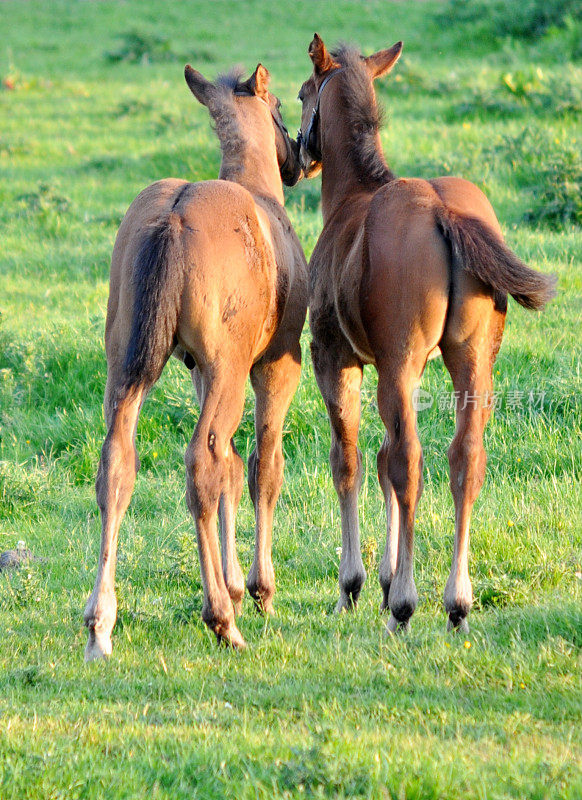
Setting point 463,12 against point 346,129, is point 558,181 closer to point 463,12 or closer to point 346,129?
point 346,129

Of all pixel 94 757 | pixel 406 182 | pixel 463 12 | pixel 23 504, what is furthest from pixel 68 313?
pixel 463 12

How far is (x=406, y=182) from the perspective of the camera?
4477 mm

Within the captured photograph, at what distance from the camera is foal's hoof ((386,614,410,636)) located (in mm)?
4363

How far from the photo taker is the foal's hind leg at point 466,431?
427 centimetres

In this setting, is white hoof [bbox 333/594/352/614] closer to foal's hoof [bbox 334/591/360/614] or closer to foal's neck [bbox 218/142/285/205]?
foal's hoof [bbox 334/591/360/614]

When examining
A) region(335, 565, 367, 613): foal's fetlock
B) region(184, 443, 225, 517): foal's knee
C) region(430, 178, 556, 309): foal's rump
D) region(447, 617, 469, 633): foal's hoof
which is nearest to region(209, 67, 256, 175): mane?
region(430, 178, 556, 309): foal's rump

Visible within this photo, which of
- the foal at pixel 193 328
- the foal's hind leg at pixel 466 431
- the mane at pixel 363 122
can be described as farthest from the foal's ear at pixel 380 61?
the foal's hind leg at pixel 466 431

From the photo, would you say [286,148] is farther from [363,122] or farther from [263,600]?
[263,600]

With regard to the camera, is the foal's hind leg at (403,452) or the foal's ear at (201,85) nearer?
the foal's hind leg at (403,452)

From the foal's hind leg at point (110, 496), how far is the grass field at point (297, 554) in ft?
0.63

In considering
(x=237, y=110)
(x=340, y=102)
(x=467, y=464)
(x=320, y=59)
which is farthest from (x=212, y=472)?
(x=320, y=59)

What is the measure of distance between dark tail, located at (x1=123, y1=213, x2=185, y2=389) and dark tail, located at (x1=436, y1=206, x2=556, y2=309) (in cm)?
116

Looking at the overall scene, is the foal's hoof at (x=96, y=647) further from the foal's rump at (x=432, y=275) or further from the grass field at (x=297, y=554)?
the foal's rump at (x=432, y=275)

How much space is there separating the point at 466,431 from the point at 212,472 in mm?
1134
